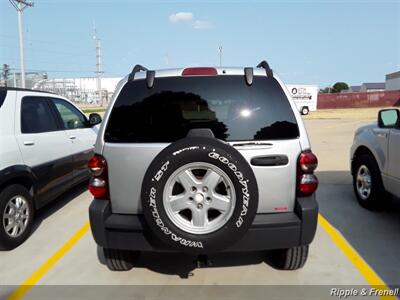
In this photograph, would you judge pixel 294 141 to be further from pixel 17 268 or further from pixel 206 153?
pixel 17 268

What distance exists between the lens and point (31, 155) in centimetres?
439

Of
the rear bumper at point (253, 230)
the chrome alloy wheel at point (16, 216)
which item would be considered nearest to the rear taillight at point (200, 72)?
the rear bumper at point (253, 230)

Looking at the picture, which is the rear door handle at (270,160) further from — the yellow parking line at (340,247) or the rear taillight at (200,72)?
the yellow parking line at (340,247)

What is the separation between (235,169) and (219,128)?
442 millimetres

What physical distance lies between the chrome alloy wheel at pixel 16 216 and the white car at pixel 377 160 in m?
4.54

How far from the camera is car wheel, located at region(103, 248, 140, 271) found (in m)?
3.20

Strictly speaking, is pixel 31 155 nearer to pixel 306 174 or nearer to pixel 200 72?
pixel 200 72

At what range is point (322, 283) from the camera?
310 centimetres

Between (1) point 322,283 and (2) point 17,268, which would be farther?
(2) point 17,268

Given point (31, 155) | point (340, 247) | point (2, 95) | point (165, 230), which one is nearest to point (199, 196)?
point (165, 230)

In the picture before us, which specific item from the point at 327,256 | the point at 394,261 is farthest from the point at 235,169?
the point at 394,261

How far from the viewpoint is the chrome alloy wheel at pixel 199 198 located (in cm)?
252
